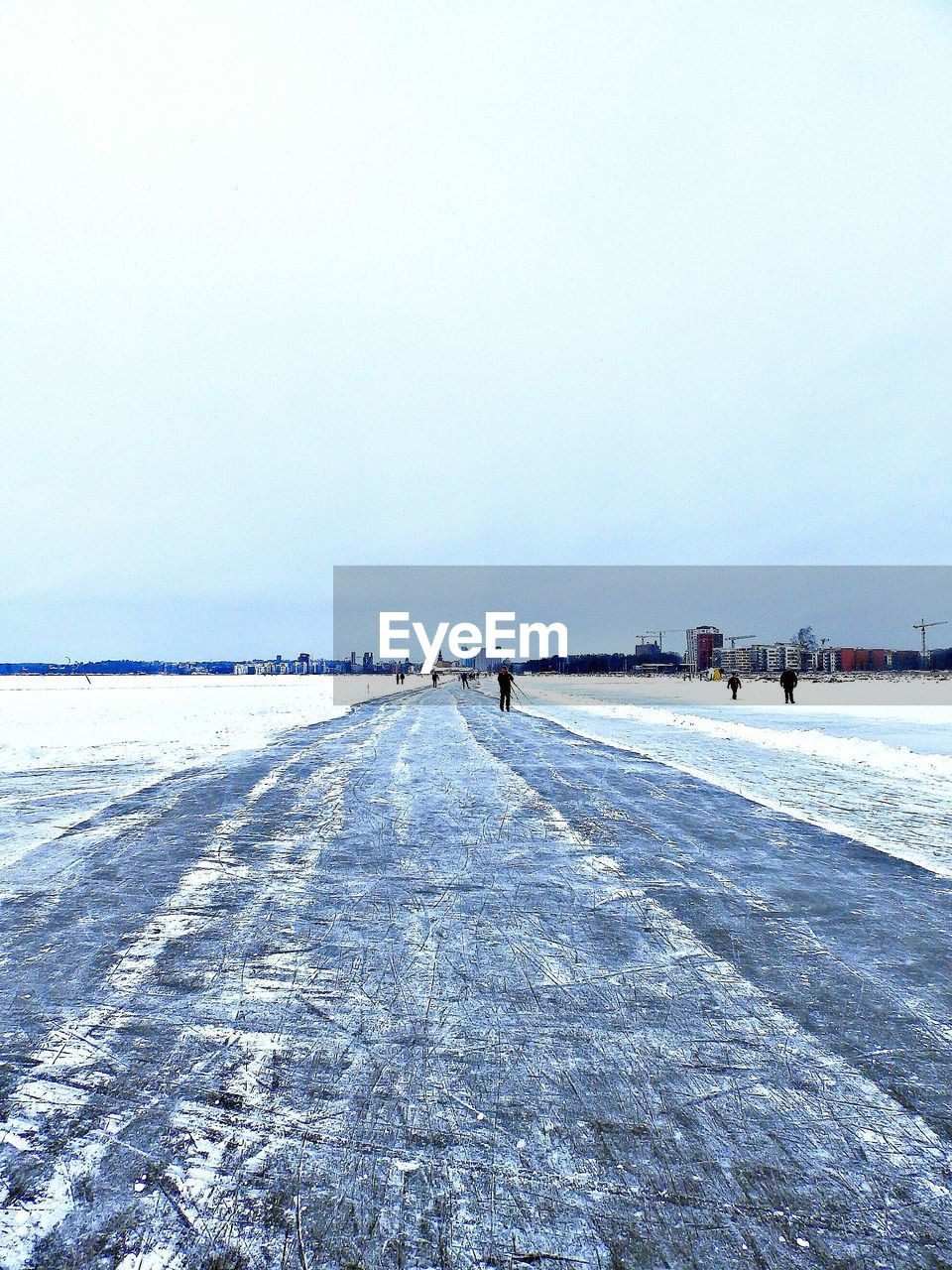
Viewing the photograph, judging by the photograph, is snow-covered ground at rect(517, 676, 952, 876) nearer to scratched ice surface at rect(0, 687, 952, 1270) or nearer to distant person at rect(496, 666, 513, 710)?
scratched ice surface at rect(0, 687, 952, 1270)

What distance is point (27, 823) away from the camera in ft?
25.3

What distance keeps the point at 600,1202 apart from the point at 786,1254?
0.51 m

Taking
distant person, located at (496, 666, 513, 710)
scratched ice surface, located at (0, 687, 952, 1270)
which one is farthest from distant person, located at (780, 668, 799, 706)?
scratched ice surface, located at (0, 687, 952, 1270)

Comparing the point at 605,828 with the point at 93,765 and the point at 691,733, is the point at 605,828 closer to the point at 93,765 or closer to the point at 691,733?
the point at 93,765

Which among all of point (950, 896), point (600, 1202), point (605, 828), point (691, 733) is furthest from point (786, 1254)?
point (691, 733)

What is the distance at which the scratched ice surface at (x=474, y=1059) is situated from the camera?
6.93 feet

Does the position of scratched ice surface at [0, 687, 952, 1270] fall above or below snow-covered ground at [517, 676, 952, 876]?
above

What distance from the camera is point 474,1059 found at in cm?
301

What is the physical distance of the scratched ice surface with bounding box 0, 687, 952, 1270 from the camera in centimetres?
211

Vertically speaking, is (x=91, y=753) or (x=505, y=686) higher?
(x=505, y=686)

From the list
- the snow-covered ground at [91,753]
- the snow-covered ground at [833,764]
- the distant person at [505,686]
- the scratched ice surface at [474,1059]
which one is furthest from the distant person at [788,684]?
the scratched ice surface at [474,1059]

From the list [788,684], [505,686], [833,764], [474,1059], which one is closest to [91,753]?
[474,1059]

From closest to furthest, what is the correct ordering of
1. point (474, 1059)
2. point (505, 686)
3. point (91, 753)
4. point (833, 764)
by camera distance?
point (474, 1059) → point (833, 764) → point (91, 753) → point (505, 686)

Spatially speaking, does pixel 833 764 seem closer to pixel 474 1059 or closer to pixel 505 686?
pixel 474 1059
